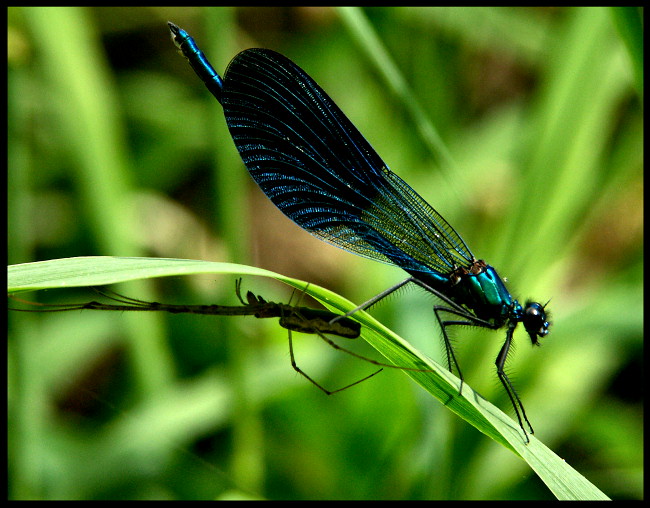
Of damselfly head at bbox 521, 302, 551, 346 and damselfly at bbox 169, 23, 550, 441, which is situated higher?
damselfly at bbox 169, 23, 550, 441

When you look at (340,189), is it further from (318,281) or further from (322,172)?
(318,281)

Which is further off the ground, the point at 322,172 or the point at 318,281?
the point at 322,172

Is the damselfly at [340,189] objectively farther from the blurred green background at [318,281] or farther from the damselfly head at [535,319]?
the blurred green background at [318,281]

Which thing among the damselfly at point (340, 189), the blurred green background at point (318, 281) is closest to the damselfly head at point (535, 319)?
the damselfly at point (340, 189)

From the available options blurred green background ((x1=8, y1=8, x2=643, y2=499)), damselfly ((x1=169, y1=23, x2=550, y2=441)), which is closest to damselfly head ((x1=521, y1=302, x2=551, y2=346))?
damselfly ((x1=169, y1=23, x2=550, y2=441))

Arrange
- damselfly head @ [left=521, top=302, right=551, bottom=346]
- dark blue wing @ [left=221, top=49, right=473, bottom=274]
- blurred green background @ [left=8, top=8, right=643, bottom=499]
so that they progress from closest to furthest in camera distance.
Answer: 1. dark blue wing @ [left=221, top=49, right=473, bottom=274]
2. damselfly head @ [left=521, top=302, right=551, bottom=346]
3. blurred green background @ [left=8, top=8, right=643, bottom=499]

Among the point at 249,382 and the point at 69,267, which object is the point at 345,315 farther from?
the point at 249,382

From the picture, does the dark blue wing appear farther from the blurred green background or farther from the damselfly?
the blurred green background

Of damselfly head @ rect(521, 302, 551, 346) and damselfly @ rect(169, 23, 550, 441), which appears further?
damselfly head @ rect(521, 302, 551, 346)

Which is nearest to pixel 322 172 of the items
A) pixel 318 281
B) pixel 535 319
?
pixel 535 319
